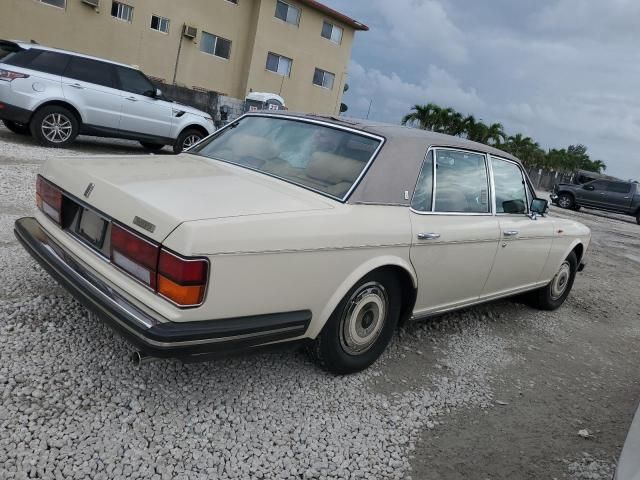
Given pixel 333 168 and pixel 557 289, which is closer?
pixel 333 168

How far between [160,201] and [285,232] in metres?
0.61

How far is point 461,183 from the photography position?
12.7 ft

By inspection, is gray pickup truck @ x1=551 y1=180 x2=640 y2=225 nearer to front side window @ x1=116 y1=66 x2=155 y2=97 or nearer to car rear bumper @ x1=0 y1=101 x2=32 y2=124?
front side window @ x1=116 y1=66 x2=155 y2=97

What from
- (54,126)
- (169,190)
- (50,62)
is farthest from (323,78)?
(169,190)

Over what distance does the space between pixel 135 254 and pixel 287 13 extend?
25281 millimetres

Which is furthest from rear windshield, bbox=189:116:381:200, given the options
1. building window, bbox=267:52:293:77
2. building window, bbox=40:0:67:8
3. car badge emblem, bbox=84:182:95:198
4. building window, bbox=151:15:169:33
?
building window, bbox=267:52:293:77

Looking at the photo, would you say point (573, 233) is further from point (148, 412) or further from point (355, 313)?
point (148, 412)

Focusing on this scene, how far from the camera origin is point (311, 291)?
9.00 feet

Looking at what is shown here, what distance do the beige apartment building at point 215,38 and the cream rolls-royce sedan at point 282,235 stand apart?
18909 mm

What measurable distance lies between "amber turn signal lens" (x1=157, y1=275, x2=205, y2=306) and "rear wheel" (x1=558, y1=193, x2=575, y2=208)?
77.9 ft

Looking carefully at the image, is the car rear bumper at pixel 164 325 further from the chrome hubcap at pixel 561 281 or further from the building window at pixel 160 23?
the building window at pixel 160 23

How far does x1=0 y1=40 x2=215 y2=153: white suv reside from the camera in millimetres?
8547

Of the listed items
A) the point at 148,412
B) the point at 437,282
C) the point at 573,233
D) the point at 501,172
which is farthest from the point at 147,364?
the point at 573,233

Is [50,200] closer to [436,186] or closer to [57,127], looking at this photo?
[436,186]
